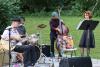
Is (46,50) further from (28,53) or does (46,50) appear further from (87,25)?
(28,53)

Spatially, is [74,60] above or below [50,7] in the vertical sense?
below

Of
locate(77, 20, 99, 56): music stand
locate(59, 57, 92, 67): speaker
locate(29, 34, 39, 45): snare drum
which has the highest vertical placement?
locate(77, 20, 99, 56): music stand

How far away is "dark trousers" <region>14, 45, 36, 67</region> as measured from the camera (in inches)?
424

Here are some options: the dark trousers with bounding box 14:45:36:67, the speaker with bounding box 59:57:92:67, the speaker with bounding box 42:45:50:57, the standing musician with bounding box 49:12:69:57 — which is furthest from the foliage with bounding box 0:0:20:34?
the speaker with bounding box 59:57:92:67

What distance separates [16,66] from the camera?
11109mm

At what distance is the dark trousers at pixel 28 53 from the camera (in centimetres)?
1077

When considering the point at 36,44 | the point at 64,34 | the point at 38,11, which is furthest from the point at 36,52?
the point at 38,11

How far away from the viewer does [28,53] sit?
A: 10.8 metres

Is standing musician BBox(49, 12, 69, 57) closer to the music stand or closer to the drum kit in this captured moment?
the drum kit

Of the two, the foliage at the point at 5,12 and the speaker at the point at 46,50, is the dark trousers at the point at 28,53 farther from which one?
the foliage at the point at 5,12

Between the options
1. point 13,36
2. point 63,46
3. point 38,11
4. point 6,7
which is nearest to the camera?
point 13,36

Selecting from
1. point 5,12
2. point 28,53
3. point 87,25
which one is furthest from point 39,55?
point 5,12

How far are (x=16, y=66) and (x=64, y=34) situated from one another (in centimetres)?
229

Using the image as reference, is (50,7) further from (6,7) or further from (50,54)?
(50,54)
